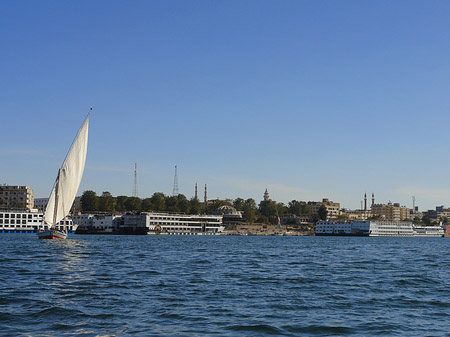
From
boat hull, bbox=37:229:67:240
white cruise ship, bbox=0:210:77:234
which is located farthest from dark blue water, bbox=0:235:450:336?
white cruise ship, bbox=0:210:77:234

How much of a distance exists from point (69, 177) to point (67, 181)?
1041 millimetres

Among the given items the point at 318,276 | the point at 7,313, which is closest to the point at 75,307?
the point at 7,313

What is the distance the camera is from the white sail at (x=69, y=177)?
284 feet

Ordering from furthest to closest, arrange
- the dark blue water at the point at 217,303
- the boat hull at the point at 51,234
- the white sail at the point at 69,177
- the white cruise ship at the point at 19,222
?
the white cruise ship at the point at 19,222, the boat hull at the point at 51,234, the white sail at the point at 69,177, the dark blue water at the point at 217,303

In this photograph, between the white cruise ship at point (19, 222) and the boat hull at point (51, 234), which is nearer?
the boat hull at point (51, 234)

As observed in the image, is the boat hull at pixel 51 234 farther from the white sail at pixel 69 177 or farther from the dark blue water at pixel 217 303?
the dark blue water at pixel 217 303

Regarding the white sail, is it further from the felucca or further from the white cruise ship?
the white cruise ship

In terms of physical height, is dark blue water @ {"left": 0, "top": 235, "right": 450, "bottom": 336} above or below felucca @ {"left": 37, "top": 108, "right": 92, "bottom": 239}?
below

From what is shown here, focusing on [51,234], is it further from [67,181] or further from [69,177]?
[69,177]

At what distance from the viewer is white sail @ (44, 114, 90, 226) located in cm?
8662

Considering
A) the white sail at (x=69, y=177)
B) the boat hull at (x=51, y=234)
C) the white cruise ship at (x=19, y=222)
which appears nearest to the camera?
the white sail at (x=69, y=177)

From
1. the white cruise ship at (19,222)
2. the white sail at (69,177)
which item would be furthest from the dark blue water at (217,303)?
the white cruise ship at (19,222)

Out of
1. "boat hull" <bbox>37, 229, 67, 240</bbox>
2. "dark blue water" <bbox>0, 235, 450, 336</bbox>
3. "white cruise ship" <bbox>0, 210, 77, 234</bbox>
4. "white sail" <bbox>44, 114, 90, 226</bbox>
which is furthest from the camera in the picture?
"white cruise ship" <bbox>0, 210, 77, 234</bbox>

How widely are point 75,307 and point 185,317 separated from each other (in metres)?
4.62
